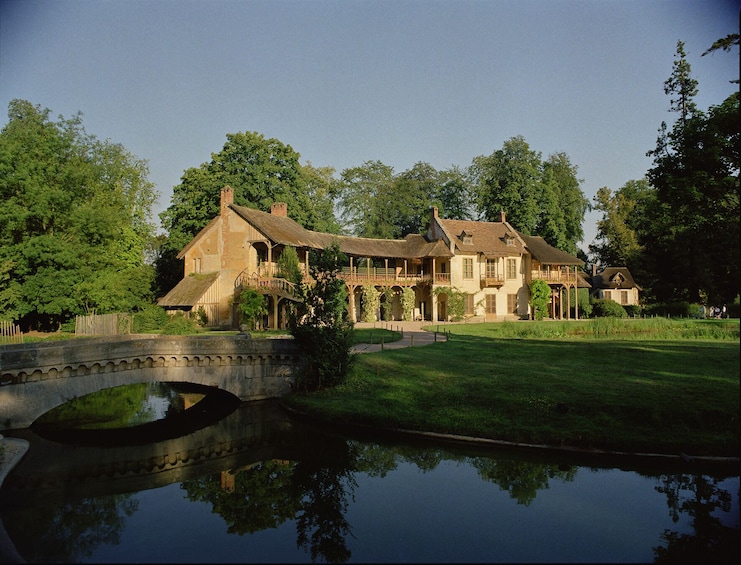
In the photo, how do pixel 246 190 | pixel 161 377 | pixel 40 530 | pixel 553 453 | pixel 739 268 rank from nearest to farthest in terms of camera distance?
pixel 739 268 < pixel 40 530 < pixel 553 453 < pixel 161 377 < pixel 246 190

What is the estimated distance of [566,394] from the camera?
47.2 feet

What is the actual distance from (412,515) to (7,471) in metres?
8.38

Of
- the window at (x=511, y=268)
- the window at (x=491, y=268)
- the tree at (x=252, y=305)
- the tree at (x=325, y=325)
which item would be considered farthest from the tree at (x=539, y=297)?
the tree at (x=325, y=325)

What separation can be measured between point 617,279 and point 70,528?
53932 millimetres

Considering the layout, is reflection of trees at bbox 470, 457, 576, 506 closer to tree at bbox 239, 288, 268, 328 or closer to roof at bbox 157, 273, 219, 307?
tree at bbox 239, 288, 268, 328

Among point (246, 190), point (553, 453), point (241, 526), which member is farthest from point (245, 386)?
point (246, 190)

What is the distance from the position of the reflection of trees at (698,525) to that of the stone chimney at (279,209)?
3364 centimetres

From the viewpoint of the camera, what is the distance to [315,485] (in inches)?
447

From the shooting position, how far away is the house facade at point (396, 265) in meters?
34.9

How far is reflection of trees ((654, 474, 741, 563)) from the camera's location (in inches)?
307

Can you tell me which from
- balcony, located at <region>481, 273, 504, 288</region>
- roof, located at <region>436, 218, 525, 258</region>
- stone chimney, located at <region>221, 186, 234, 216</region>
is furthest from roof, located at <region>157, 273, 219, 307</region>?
balcony, located at <region>481, 273, 504, 288</region>

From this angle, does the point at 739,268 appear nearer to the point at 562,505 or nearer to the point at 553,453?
the point at 562,505

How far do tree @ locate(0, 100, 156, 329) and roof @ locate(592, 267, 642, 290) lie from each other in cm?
4238

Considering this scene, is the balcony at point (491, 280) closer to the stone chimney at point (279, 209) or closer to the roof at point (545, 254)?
the roof at point (545, 254)
